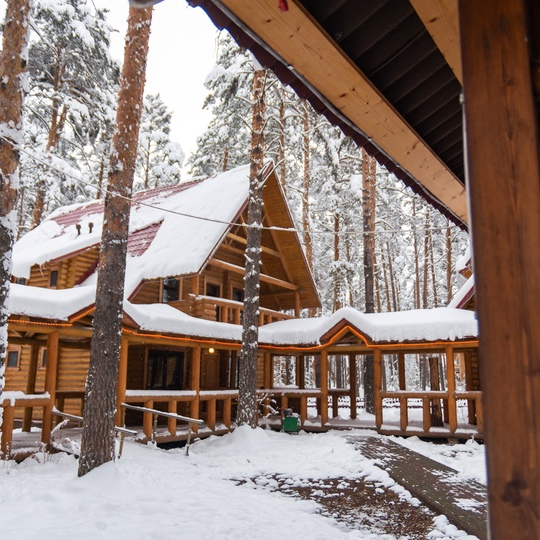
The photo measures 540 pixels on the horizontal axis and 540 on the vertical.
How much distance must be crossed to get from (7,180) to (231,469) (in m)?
7.17

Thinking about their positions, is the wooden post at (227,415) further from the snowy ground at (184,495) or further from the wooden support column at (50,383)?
the wooden support column at (50,383)

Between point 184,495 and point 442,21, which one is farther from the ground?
point 442,21

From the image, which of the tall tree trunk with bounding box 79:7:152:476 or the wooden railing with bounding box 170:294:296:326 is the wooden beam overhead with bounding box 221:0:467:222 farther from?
the wooden railing with bounding box 170:294:296:326

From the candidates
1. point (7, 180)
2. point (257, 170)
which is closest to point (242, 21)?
point (7, 180)

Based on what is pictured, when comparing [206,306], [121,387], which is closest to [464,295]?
[206,306]

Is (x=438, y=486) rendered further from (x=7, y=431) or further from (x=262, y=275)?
(x=262, y=275)

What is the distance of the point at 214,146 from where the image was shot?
3212 cm

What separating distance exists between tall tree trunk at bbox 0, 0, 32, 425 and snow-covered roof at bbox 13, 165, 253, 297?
731cm

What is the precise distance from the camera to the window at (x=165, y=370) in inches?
724

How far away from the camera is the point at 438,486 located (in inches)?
336

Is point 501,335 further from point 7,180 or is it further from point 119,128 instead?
point 119,128

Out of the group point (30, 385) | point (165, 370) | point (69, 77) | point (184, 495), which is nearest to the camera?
point (184, 495)

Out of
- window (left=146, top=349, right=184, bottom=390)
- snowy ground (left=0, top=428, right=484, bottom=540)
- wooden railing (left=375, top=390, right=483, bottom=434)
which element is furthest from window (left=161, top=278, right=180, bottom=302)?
wooden railing (left=375, top=390, right=483, bottom=434)

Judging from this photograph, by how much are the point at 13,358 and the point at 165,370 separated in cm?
575
